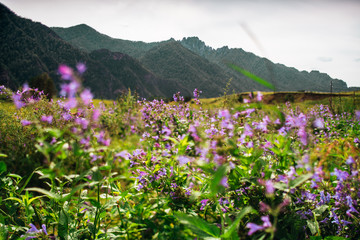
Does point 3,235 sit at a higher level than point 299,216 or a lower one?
lower

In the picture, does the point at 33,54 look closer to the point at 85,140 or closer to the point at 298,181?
the point at 85,140

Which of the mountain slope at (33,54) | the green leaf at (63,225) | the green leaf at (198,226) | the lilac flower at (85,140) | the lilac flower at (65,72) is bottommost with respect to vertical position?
the green leaf at (63,225)

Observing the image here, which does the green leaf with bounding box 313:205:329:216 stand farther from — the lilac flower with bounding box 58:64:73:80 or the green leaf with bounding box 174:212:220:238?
the lilac flower with bounding box 58:64:73:80

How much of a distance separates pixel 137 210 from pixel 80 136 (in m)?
0.93

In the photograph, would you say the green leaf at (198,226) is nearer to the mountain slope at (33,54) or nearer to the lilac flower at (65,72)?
the lilac flower at (65,72)

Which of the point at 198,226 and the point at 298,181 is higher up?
the point at 298,181

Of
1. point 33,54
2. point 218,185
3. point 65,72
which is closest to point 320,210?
point 218,185

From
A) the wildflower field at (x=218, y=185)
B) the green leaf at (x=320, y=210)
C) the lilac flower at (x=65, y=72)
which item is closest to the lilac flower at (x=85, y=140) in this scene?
the wildflower field at (x=218, y=185)

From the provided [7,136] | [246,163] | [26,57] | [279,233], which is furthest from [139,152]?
[26,57]

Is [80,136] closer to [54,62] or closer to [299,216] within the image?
[299,216]

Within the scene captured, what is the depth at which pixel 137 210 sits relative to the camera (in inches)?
75.9

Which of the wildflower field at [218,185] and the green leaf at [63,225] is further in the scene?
the green leaf at [63,225]

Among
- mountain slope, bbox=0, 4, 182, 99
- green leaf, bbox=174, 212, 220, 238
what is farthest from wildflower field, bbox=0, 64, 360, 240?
mountain slope, bbox=0, 4, 182, 99

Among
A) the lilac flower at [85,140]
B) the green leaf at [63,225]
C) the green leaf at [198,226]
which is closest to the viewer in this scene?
the green leaf at [198,226]
